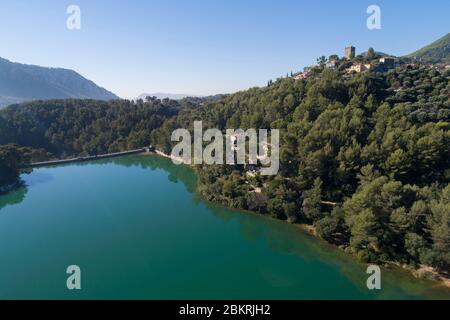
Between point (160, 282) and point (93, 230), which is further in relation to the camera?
point (93, 230)

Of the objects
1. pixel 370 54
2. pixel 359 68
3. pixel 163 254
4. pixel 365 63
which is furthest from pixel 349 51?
pixel 163 254

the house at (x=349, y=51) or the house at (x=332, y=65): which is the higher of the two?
the house at (x=349, y=51)

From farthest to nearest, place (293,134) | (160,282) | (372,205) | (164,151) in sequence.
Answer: (164,151), (293,134), (372,205), (160,282)

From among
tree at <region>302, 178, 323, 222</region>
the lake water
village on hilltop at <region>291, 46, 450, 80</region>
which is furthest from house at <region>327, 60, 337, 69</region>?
tree at <region>302, 178, 323, 222</region>

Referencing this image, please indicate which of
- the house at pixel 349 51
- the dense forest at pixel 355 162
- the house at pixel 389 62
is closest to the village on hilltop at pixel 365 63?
the house at pixel 389 62

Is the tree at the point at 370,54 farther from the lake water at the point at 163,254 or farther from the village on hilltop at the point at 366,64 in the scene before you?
the lake water at the point at 163,254

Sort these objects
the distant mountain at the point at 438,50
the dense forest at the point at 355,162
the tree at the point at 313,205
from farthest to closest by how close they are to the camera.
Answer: the distant mountain at the point at 438,50, the tree at the point at 313,205, the dense forest at the point at 355,162

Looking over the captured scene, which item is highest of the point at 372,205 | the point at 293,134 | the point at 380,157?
the point at 293,134
